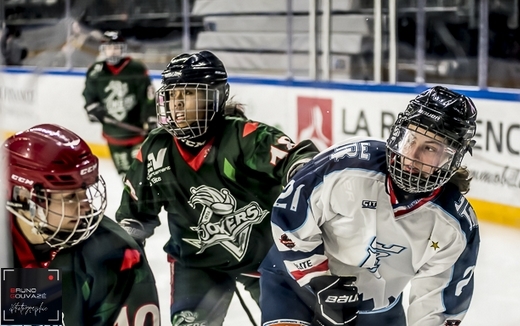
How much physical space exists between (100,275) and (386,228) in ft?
2.10

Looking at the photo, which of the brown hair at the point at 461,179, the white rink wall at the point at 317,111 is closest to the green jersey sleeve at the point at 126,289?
the white rink wall at the point at 317,111

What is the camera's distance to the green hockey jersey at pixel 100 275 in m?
1.75

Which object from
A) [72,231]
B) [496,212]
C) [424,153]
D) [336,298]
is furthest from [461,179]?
[72,231]

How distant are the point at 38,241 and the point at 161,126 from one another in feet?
1.30

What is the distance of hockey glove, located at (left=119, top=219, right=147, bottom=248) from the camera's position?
1.85 metres

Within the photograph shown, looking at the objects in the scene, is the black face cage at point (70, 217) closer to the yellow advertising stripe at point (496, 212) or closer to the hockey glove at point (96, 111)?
the hockey glove at point (96, 111)

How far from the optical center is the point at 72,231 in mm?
1728

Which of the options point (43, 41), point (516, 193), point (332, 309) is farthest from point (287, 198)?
point (516, 193)

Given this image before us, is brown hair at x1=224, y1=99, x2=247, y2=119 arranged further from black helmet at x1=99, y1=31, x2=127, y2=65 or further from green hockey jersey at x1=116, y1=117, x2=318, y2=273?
black helmet at x1=99, y1=31, x2=127, y2=65

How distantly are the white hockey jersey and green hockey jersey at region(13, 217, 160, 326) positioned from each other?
34 cm

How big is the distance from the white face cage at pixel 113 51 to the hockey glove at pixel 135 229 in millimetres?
447

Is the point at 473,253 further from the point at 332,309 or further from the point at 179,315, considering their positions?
the point at 179,315

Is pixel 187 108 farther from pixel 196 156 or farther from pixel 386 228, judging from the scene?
pixel 386 228

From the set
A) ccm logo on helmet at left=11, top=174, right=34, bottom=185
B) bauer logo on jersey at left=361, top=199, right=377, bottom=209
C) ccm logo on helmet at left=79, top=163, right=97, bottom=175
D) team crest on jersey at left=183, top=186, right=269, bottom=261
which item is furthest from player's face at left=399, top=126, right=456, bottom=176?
ccm logo on helmet at left=11, top=174, right=34, bottom=185
